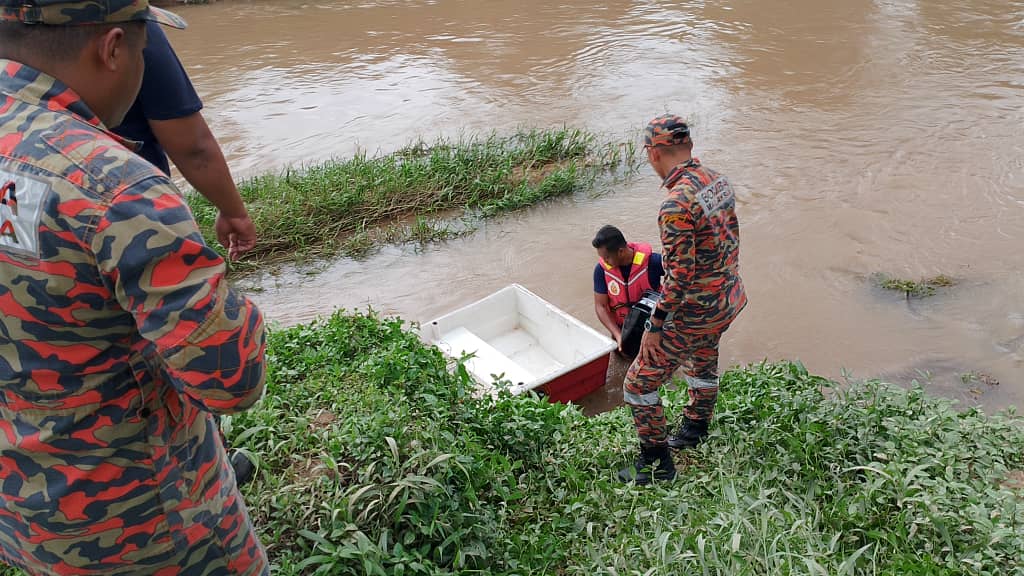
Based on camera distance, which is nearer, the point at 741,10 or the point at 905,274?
the point at 905,274

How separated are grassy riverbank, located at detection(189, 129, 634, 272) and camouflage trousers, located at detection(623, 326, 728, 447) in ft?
12.6

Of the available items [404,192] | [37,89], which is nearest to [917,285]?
[404,192]

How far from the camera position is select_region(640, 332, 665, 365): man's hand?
345 centimetres

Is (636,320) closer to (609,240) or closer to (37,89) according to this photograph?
(609,240)

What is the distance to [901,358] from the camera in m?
5.22

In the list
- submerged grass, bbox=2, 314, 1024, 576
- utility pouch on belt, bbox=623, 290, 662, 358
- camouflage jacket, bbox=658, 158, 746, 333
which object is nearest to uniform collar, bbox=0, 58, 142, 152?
submerged grass, bbox=2, 314, 1024, 576

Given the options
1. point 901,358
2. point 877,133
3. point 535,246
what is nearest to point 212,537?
point 901,358

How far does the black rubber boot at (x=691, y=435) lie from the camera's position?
12.4ft

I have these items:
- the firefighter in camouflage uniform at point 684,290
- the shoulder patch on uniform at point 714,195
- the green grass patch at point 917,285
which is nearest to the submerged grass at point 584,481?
the firefighter in camouflage uniform at point 684,290

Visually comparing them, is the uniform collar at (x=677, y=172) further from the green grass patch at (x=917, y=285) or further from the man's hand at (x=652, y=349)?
the green grass patch at (x=917, y=285)

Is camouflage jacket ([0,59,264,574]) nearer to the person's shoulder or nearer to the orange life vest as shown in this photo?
the person's shoulder

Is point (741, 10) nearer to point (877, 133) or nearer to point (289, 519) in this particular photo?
point (877, 133)

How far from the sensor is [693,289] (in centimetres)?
336

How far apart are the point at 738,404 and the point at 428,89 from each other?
8015 mm
